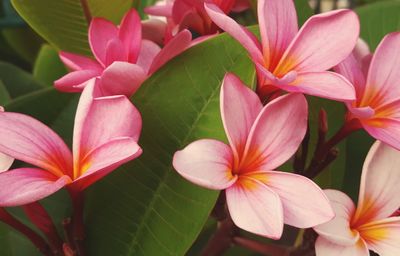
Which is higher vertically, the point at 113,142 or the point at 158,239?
the point at 113,142

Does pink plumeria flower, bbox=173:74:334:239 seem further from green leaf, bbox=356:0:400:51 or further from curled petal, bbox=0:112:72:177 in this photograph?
green leaf, bbox=356:0:400:51

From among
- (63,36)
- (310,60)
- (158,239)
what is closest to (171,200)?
(158,239)

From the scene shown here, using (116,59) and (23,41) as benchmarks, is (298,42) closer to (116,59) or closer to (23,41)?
(116,59)

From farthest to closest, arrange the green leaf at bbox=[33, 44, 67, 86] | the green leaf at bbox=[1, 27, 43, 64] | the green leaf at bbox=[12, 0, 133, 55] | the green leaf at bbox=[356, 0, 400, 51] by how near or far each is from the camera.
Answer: the green leaf at bbox=[1, 27, 43, 64]
the green leaf at bbox=[33, 44, 67, 86]
the green leaf at bbox=[356, 0, 400, 51]
the green leaf at bbox=[12, 0, 133, 55]

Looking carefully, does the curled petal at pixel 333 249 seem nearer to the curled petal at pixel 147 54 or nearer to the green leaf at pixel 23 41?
the curled petal at pixel 147 54

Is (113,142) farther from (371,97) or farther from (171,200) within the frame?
(371,97)

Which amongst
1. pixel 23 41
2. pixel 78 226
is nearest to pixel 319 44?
pixel 78 226

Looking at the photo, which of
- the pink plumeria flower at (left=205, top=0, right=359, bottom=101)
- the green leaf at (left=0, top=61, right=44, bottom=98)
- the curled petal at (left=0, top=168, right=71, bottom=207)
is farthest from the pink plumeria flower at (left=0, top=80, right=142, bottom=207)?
the green leaf at (left=0, top=61, right=44, bottom=98)
